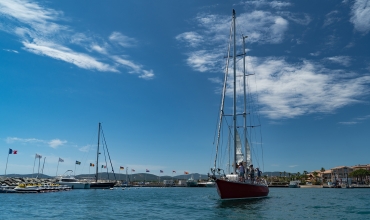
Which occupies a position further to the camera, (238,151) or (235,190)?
(238,151)

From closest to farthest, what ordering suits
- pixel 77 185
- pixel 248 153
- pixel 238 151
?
pixel 238 151 → pixel 248 153 → pixel 77 185

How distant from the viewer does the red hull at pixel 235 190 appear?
39000 millimetres

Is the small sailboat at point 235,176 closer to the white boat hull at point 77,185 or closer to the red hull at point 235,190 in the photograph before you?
the red hull at point 235,190

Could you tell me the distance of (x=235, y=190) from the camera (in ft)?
133

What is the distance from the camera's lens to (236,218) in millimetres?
28047

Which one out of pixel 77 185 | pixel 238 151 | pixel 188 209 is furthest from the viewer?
pixel 77 185

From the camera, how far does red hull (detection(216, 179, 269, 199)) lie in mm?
39000

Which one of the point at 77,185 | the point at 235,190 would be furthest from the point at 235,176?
the point at 77,185

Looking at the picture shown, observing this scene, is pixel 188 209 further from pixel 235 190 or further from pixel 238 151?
pixel 238 151

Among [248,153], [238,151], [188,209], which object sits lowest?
[188,209]

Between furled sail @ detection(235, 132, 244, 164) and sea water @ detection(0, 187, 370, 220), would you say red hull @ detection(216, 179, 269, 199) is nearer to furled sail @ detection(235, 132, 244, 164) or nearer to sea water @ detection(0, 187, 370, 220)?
sea water @ detection(0, 187, 370, 220)

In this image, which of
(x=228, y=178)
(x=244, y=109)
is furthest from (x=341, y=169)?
(x=228, y=178)

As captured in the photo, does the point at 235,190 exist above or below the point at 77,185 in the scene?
above

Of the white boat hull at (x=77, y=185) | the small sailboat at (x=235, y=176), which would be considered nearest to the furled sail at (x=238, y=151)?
the small sailboat at (x=235, y=176)
